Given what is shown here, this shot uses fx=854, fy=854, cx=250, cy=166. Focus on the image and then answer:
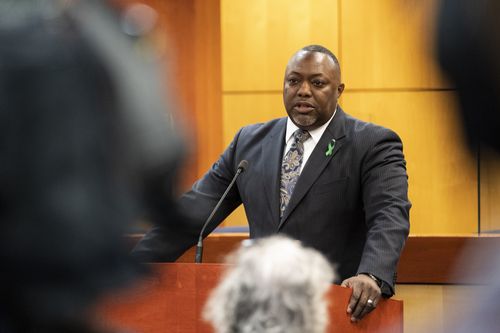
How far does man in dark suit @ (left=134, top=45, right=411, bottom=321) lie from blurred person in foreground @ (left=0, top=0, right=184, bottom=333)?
1793mm

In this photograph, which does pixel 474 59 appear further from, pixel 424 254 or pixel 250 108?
pixel 250 108

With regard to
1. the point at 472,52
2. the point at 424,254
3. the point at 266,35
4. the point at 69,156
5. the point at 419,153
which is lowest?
the point at 424,254

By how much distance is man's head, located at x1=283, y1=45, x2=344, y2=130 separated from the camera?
316 cm

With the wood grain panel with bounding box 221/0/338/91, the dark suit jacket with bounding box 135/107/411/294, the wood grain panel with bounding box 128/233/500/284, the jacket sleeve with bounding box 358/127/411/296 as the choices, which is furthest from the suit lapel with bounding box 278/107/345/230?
the wood grain panel with bounding box 221/0/338/91

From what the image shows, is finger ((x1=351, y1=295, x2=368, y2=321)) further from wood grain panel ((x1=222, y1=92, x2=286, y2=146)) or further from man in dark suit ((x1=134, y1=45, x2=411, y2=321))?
wood grain panel ((x1=222, y1=92, x2=286, y2=146))

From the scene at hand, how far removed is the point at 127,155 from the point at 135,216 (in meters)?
0.08

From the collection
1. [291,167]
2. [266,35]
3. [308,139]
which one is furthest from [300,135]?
[266,35]

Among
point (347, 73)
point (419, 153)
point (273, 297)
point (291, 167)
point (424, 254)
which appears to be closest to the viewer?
point (273, 297)

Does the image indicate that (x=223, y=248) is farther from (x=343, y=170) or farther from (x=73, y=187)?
(x=73, y=187)

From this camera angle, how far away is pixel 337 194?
299 centimetres

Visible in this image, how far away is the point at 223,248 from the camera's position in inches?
157

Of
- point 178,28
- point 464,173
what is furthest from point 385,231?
point 178,28

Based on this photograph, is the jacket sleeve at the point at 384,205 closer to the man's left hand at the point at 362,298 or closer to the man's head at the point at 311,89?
the man's left hand at the point at 362,298

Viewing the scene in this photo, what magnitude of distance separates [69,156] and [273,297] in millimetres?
384
